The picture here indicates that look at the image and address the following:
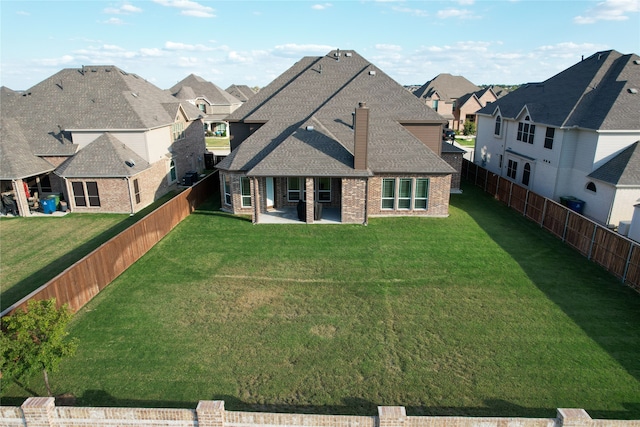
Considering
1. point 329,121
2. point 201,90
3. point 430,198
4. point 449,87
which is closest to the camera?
point 430,198

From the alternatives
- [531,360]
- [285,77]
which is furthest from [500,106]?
[531,360]

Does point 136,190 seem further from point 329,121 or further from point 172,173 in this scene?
point 329,121

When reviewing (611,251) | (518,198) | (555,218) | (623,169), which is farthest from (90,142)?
(623,169)

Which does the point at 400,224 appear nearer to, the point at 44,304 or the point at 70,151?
the point at 44,304

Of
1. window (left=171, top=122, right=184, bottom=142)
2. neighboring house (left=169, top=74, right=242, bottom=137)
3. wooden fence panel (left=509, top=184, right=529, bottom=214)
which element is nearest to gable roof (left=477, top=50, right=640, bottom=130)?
wooden fence panel (left=509, top=184, right=529, bottom=214)

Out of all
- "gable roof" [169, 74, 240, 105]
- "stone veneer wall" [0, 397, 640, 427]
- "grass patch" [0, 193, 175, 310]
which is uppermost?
"gable roof" [169, 74, 240, 105]

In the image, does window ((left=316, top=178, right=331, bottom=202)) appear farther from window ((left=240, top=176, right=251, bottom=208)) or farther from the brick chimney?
window ((left=240, top=176, right=251, bottom=208))
